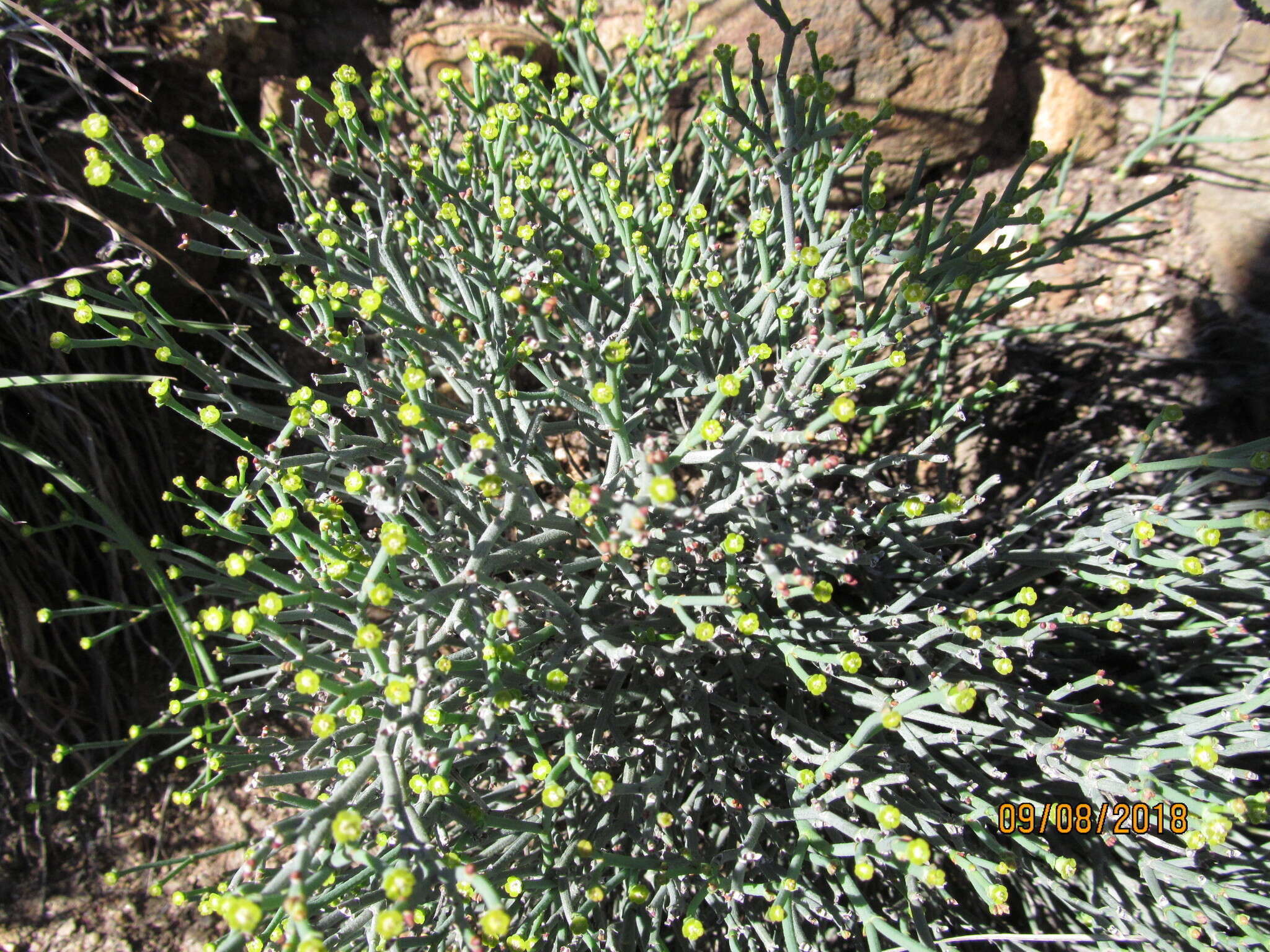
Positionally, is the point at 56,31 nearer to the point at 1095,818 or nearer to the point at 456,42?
the point at 456,42

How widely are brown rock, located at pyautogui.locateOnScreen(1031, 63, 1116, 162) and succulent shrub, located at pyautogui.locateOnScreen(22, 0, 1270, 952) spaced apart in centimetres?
103

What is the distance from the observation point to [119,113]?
2.19 meters

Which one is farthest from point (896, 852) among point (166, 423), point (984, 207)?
point (166, 423)

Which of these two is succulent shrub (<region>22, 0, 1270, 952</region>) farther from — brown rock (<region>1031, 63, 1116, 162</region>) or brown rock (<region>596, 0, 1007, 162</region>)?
brown rock (<region>1031, 63, 1116, 162</region>)

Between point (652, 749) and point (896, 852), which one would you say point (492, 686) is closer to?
point (652, 749)

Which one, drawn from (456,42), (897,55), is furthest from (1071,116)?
(456,42)

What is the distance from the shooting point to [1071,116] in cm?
254

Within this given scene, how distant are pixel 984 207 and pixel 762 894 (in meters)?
1.37

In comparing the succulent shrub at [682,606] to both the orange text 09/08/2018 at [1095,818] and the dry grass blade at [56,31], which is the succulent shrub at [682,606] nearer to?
the orange text 09/08/2018 at [1095,818]

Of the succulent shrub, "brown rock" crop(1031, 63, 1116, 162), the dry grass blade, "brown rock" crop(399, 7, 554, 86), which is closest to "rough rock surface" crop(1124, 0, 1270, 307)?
"brown rock" crop(1031, 63, 1116, 162)

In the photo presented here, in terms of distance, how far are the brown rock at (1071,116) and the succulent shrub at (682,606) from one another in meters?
1.03

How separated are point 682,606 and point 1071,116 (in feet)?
7.61

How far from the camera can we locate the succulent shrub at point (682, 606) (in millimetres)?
1236

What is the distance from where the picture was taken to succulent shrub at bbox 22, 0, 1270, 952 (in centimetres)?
124
